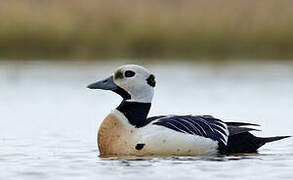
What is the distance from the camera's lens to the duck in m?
11.9

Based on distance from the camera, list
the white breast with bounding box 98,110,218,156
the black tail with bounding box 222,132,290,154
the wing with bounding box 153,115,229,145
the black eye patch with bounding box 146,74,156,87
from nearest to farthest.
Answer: the white breast with bounding box 98,110,218,156 < the wing with bounding box 153,115,229,145 < the black tail with bounding box 222,132,290,154 < the black eye patch with bounding box 146,74,156,87

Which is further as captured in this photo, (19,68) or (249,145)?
(19,68)

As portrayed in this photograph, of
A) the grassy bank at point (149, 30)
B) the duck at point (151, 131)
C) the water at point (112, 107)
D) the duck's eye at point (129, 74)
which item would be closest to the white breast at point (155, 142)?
the duck at point (151, 131)

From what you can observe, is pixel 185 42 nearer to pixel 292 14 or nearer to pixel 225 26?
pixel 225 26

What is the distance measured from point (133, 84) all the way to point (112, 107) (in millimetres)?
6974

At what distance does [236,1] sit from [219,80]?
955cm

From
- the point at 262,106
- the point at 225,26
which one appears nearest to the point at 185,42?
the point at 225,26

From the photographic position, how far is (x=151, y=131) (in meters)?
11.9

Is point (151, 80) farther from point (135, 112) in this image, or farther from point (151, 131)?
point (151, 131)

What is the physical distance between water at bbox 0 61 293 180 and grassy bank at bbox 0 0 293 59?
223 cm

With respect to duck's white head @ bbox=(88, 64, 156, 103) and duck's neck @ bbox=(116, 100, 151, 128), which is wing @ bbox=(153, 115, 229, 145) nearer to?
duck's neck @ bbox=(116, 100, 151, 128)

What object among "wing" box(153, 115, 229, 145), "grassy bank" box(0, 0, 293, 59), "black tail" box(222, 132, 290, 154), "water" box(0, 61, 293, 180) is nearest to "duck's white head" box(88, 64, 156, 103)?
"wing" box(153, 115, 229, 145)

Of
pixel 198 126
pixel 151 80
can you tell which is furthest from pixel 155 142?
pixel 151 80

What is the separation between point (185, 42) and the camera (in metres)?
30.7
